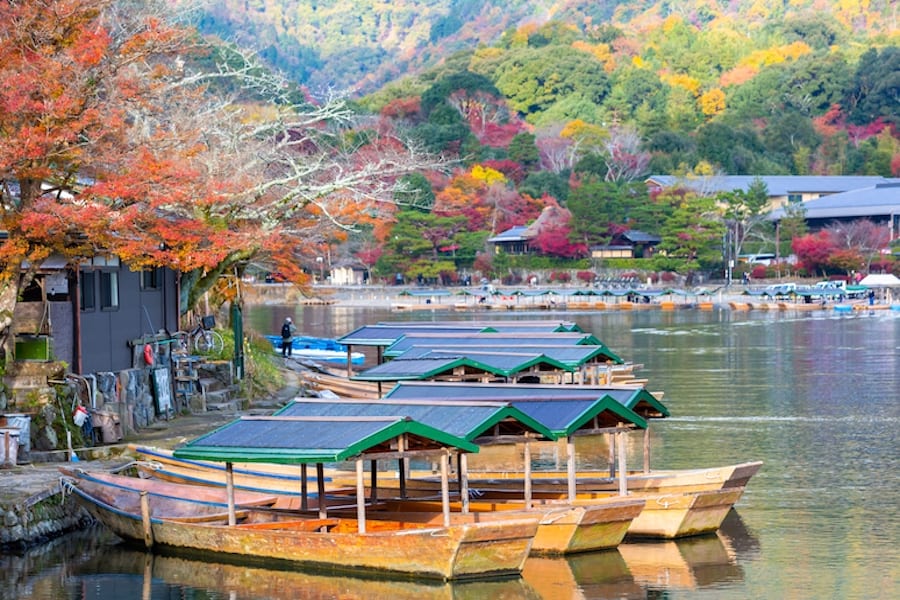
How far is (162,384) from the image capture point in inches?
1133

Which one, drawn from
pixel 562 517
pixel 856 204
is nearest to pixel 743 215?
pixel 856 204

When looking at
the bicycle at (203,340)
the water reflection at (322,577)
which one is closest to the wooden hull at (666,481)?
the water reflection at (322,577)

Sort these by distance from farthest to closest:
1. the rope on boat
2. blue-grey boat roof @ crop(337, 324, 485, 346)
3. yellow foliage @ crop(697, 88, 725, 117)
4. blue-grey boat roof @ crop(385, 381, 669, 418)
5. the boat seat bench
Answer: yellow foliage @ crop(697, 88, 725, 117)
blue-grey boat roof @ crop(337, 324, 485, 346)
blue-grey boat roof @ crop(385, 381, 669, 418)
the rope on boat
the boat seat bench

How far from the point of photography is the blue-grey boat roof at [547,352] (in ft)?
97.2

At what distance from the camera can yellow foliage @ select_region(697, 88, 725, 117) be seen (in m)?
154

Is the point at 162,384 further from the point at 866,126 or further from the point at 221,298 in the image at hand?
the point at 866,126

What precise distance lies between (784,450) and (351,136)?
67559mm

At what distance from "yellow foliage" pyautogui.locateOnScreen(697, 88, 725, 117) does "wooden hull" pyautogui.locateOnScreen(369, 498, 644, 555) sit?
13980cm

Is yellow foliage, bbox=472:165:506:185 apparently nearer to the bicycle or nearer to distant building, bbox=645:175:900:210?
distant building, bbox=645:175:900:210

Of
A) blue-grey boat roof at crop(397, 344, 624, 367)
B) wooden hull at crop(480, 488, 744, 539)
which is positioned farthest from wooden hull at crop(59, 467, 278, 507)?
blue-grey boat roof at crop(397, 344, 624, 367)

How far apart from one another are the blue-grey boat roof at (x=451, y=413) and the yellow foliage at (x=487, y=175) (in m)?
94.9

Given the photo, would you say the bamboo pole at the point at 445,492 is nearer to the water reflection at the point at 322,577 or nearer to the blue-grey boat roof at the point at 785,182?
the water reflection at the point at 322,577

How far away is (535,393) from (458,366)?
21.4 ft

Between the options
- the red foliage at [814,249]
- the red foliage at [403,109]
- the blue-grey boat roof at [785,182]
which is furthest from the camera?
the red foliage at [403,109]
